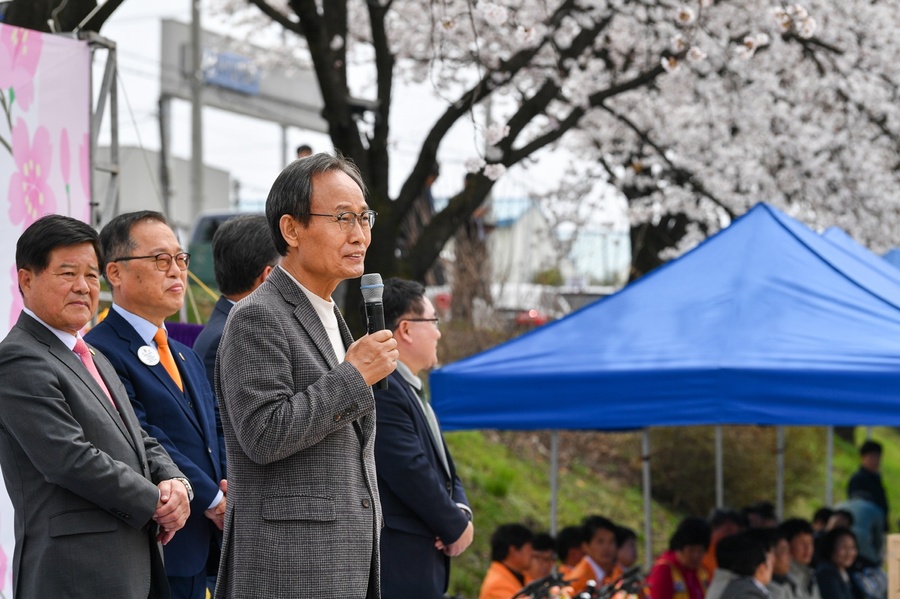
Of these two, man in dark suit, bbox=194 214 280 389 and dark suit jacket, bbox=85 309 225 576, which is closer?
dark suit jacket, bbox=85 309 225 576

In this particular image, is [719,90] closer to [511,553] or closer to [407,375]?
[511,553]

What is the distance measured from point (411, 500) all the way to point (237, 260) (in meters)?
0.98

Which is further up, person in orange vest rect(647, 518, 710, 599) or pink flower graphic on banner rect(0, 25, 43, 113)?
pink flower graphic on banner rect(0, 25, 43, 113)

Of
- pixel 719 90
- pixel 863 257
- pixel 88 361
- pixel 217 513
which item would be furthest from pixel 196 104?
pixel 88 361

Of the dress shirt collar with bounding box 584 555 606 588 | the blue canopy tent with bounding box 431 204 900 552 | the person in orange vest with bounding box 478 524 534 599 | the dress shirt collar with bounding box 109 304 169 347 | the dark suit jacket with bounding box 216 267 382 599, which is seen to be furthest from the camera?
the dress shirt collar with bounding box 584 555 606 588

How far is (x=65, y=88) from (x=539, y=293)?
35.0 feet

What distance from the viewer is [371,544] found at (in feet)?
8.58

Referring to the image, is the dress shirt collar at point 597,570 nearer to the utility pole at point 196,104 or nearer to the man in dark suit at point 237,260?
the man in dark suit at point 237,260

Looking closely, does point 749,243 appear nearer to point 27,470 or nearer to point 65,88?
point 65,88

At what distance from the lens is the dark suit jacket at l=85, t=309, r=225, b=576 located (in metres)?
3.34

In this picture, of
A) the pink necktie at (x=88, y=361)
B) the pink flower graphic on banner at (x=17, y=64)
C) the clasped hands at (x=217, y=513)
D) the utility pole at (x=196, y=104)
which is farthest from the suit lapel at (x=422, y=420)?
the utility pole at (x=196, y=104)

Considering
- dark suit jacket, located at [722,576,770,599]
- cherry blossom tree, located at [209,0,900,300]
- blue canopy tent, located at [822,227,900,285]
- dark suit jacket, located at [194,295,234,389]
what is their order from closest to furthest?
dark suit jacket, located at [194,295,234,389] → dark suit jacket, located at [722,576,770,599] → blue canopy tent, located at [822,227,900,285] → cherry blossom tree, located at [209,0,900,300]

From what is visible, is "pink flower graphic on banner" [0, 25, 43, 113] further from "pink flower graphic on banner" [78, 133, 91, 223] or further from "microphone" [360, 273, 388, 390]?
"microphone" [360, 273, 388, 390]

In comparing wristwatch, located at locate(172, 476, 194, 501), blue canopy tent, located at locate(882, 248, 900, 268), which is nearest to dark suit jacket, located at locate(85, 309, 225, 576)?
wristwatch, located at locate(172, 476, 194, 501)
